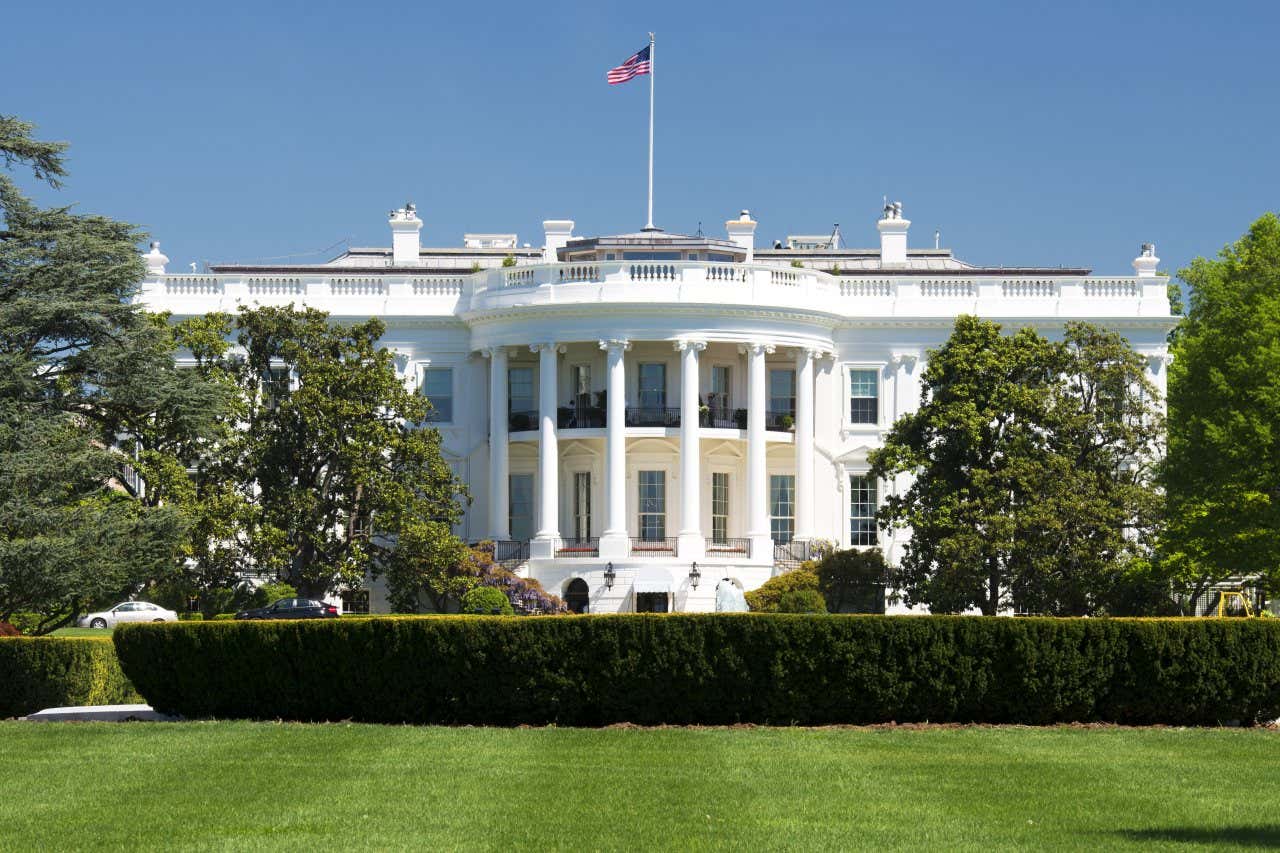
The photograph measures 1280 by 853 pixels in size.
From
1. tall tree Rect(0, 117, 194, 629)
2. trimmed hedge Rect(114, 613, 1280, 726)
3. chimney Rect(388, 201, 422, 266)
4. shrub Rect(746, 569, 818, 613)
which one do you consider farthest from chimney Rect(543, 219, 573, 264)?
trimmed hedge Rect(114, 613, 1280, 726)

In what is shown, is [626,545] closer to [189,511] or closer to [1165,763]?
[189,511]

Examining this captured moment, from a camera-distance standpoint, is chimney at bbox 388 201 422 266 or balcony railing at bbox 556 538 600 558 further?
chimney at bbox 388 201 422 266

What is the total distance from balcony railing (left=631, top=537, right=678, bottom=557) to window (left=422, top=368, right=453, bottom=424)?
26.5 feet

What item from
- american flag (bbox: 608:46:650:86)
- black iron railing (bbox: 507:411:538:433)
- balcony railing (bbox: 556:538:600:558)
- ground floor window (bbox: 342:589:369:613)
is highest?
american flag (bbox: 608:46:650:86)

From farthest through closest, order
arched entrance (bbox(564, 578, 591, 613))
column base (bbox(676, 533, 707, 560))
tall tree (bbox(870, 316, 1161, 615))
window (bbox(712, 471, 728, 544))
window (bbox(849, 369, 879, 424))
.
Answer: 1. window (bbox(849, 369, 879, 424))
2. window (bbox(712, 471, 728, 544))
3. arched entrance (bbox(564, 578, 591, 613))
4. column base (bbox(676, 533, 707, 560))
5. tall tree (bbox(870, 316, 1161, 615))

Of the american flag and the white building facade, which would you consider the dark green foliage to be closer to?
the white building facade

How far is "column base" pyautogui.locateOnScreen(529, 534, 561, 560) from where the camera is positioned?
200 ft

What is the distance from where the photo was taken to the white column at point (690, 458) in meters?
60.2

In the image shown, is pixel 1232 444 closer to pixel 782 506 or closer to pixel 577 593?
pixel 782 506

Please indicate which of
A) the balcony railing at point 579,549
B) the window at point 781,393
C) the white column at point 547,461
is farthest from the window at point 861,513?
the white column at point 547,461

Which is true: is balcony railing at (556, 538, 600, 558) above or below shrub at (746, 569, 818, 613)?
above

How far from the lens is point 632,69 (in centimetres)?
6506

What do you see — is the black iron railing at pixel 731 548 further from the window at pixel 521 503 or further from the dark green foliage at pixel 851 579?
the window at pixel 521 503

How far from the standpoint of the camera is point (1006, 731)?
27828 millimetres
